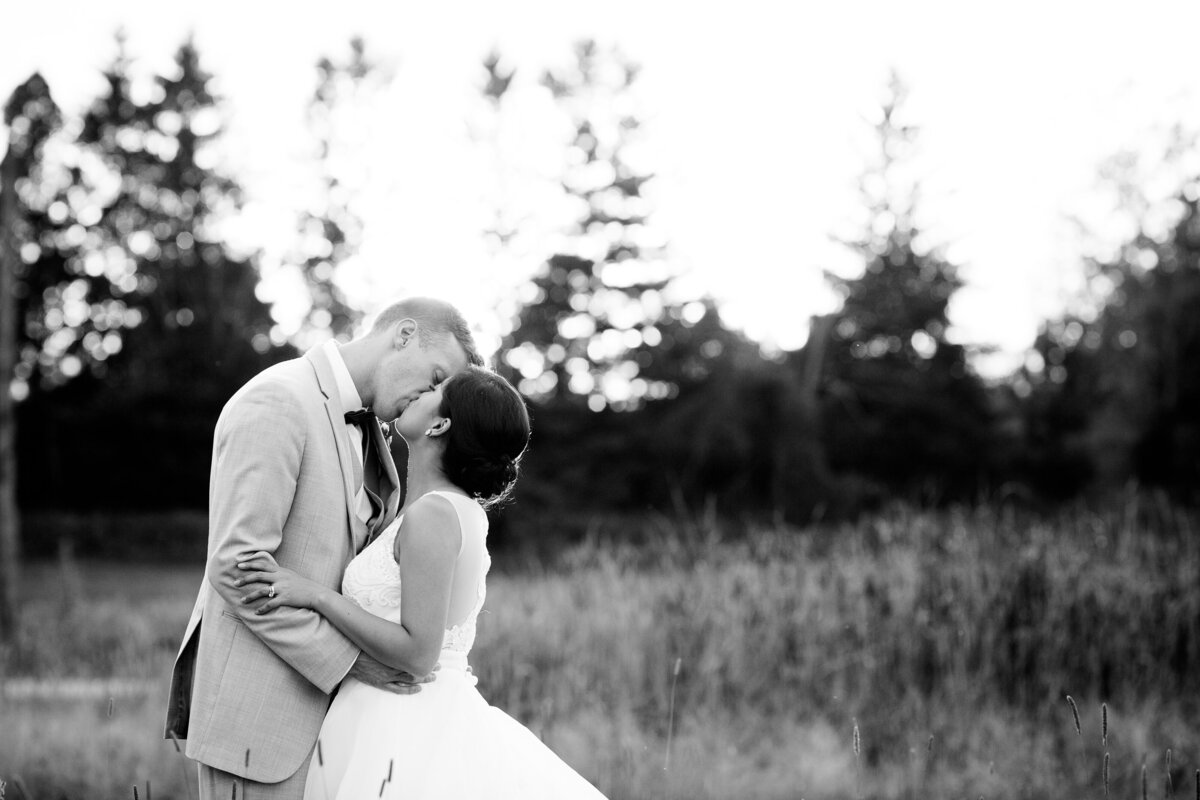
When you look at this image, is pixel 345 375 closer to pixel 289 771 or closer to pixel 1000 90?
pixel 289 771

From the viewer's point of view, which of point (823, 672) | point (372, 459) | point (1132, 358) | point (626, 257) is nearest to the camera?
point (372, 459)

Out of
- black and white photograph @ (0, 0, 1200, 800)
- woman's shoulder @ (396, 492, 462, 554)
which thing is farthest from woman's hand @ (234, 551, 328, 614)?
black and white photograph @ (0, 0, 1200, 800)

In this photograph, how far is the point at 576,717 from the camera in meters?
6.64

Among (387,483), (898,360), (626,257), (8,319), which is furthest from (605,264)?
(387,483)

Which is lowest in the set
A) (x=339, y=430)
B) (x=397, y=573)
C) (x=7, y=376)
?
(x=397, y=573)

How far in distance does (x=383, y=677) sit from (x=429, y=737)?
0.22 meters

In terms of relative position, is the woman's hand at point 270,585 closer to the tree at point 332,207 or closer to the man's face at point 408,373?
the man's face at point 408,373

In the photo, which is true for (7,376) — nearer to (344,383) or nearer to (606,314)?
(344,383)

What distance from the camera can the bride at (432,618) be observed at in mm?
2984

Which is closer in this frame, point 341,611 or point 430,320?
point 341,611

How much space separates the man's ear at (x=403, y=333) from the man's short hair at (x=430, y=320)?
0.02 metres

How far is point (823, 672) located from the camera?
7.20m

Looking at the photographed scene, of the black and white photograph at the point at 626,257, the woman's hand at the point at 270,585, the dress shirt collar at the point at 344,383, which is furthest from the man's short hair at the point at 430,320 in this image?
the black and white photograph at the point at 626,257

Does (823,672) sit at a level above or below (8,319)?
below
